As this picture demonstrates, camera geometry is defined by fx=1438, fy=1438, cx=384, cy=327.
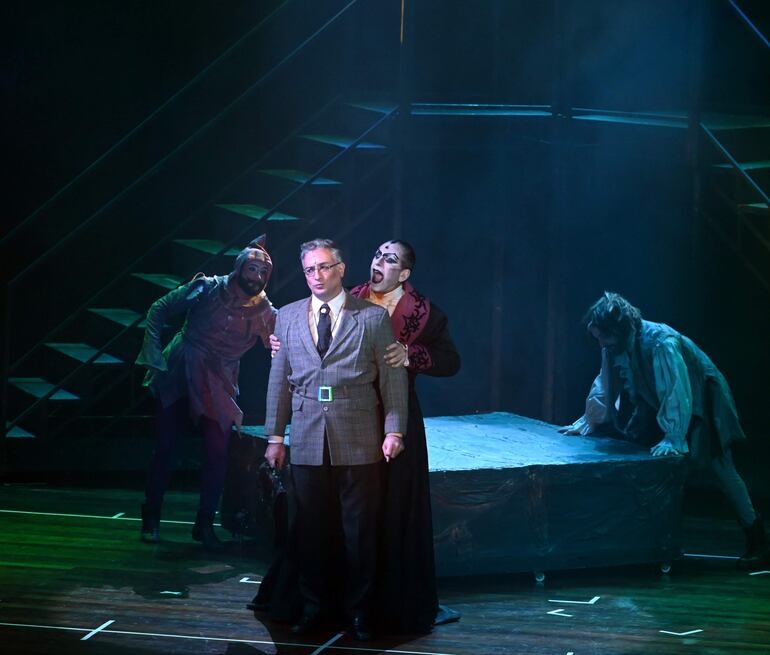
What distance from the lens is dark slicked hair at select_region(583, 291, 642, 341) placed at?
6.36m

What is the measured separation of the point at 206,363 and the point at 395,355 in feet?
5.99

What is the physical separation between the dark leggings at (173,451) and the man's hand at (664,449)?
1932 mm

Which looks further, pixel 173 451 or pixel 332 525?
pixel 173 451

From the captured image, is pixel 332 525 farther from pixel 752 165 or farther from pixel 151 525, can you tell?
pixel 752 165

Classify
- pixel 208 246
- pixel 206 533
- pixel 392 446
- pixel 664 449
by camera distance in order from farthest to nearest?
1. pixel 208 246
2. pixel 206 533
3. pixel 664 449
4. pixel 392 446

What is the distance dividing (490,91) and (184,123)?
2.11m

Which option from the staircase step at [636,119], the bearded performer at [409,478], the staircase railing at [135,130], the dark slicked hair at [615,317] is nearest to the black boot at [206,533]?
the bearded performer at [409,478]

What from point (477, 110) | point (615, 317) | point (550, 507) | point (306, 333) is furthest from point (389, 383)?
point (477, 110)

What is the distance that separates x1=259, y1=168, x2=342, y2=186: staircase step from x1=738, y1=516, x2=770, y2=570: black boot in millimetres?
3252

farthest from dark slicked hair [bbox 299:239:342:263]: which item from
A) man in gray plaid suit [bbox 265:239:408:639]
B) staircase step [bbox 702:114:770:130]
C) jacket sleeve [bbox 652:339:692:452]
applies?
staircase step [bbox 702:114:770:130]

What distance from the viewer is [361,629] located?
5.07 metres

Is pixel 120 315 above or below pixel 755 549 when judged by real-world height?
above

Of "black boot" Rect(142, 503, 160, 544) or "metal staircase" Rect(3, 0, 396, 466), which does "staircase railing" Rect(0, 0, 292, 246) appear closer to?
"metal staircase" Rect(3, 0, 396, 466)

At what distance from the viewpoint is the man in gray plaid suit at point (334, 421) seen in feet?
16.5
